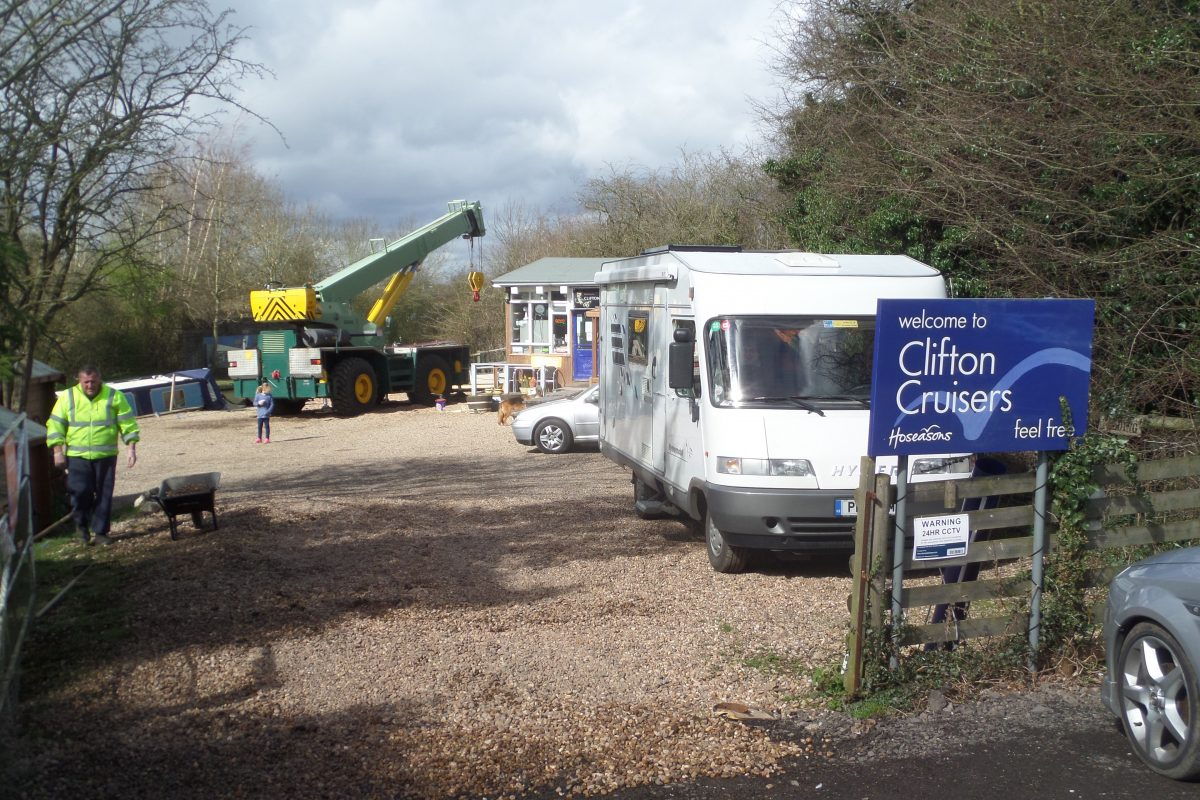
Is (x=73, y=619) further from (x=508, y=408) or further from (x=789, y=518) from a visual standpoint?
(x=508, y=408)

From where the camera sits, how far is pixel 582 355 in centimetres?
2686

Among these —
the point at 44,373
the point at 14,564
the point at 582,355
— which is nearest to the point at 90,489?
the point at 14,564

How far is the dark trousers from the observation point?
950cm

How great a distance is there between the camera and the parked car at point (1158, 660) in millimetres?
4113

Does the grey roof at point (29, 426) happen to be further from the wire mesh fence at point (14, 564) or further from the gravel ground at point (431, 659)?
the gravel ground at point (431, 659)

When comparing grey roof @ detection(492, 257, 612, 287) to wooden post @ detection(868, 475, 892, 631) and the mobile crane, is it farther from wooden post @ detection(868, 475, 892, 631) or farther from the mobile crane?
wooden post @ detection(868, 475, 892, 631)

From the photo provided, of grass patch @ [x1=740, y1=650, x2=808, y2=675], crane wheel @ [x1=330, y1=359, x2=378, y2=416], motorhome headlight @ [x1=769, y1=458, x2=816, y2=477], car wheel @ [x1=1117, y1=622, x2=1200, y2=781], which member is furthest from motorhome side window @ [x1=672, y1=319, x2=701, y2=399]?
crane wheel @ [x1=330, y1=359, x2=378, y2=416]

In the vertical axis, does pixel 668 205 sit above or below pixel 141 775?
above

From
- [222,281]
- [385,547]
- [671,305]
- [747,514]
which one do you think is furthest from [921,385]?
[222,281]

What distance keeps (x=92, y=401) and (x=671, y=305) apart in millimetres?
5385

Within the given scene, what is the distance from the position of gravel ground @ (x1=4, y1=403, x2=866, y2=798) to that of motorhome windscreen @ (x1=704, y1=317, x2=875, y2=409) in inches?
60.2

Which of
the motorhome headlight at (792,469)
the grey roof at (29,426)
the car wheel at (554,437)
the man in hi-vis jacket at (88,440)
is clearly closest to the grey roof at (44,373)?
the grey roof at (29,426)

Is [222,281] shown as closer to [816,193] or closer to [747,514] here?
[816,193]

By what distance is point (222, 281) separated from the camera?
3966 centimetres
